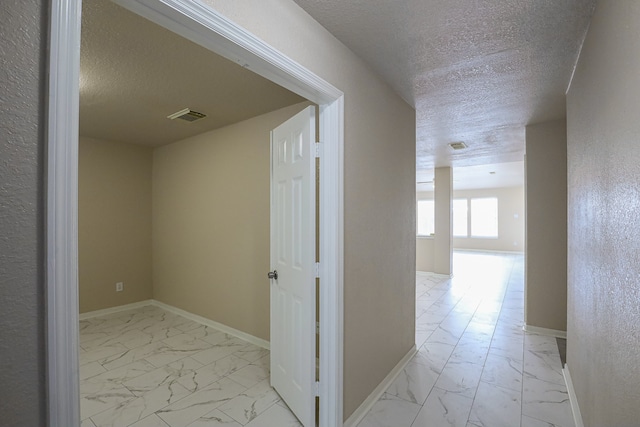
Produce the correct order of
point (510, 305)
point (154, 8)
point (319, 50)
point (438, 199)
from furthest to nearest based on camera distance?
1. point (438, 199)
2. point (510, 305)
3. point (319, 50)
4. point (154, 8)

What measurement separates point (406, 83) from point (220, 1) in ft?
5.67

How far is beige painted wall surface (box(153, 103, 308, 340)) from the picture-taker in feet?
10.9

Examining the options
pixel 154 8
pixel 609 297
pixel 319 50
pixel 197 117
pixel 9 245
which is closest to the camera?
pixel 9 245

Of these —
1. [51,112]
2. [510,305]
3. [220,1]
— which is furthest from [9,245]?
[510,305]

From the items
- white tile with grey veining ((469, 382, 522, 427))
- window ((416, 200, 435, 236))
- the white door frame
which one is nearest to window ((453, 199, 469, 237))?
window ((416, 200, 435, 236))

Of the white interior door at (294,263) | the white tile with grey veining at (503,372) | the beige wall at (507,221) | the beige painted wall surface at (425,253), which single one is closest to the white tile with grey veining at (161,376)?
the white interior door at (294,263)

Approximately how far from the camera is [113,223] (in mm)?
4461

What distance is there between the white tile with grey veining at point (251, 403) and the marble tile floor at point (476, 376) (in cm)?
73

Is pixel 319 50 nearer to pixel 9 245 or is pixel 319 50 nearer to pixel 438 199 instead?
pixel 9 245

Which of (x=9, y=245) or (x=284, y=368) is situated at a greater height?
(x=9, y=245)

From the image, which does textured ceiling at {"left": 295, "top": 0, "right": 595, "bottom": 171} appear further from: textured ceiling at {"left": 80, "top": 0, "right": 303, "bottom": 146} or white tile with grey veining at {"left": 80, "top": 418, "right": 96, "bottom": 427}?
white tile with grey veining at {"left": 80, "top": 418, "right": 96, "bottom": 427}

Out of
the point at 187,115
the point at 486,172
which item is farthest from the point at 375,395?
the point at 486,172

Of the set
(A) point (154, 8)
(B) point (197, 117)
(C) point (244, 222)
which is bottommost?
(C) point (244, 222)

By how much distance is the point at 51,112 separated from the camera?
0.76 metres
